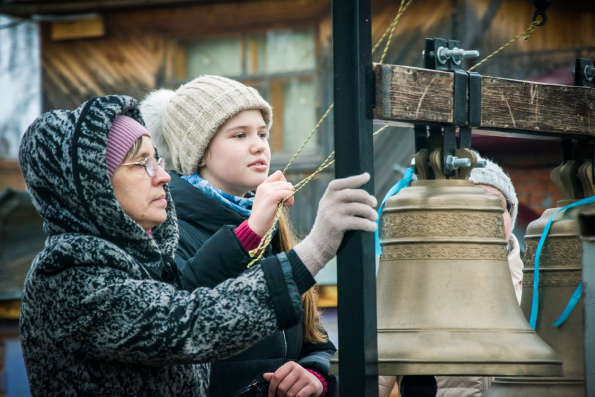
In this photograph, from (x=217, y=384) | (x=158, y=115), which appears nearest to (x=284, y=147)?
(x=158, y=115)

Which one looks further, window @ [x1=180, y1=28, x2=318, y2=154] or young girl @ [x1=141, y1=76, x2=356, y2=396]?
window @ [x1=180, y1=28, x2=318, y2=154]

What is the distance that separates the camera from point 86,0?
905 centimetres

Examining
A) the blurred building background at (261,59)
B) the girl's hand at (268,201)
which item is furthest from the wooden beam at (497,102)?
the blurred building background at (261,59)

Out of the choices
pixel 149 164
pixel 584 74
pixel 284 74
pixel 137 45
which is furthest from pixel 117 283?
pixel 137 45

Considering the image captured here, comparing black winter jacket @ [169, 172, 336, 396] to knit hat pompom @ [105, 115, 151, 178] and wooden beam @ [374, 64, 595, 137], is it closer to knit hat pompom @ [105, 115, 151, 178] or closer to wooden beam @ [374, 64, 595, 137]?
knit hat pompom @ [105, 115, 151, 178]

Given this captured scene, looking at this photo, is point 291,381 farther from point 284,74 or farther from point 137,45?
point 137,45

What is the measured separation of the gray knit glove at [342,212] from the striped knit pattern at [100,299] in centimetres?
17

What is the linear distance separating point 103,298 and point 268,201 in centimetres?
54

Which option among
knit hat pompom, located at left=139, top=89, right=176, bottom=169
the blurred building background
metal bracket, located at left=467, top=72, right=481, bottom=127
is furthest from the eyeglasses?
the blurred building background

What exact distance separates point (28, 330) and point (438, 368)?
0.94m

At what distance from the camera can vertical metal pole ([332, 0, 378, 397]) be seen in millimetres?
1854

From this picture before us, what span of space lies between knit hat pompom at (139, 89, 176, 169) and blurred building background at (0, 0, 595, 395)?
194 inches

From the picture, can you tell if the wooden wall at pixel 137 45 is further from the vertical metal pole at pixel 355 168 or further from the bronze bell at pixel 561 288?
the vertical metal pole at pixel 355 168

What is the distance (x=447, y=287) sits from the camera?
6.72 feet
